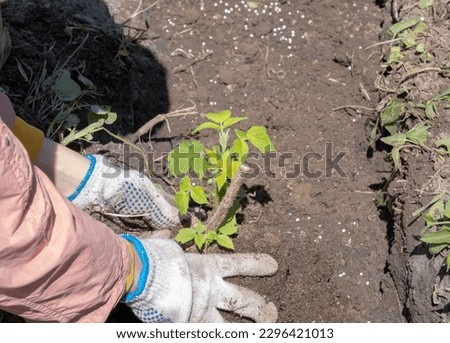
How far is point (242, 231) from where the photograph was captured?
2.35 meters

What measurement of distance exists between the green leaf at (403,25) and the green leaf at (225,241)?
0.95 m

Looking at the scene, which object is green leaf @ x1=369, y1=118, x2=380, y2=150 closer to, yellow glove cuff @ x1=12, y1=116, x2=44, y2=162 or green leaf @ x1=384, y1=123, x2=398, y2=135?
green leaf @ x1=384, y1=123, x2=398, y2=135

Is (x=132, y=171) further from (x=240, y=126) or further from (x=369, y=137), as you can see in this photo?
(x=369, y=137)

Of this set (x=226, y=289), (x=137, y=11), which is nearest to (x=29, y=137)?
(x=226, y=289)

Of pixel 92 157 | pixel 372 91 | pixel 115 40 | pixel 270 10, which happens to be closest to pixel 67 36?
pixel 115 40

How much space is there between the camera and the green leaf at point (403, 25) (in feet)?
8.32

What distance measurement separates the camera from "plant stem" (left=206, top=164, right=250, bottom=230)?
6.77 ft

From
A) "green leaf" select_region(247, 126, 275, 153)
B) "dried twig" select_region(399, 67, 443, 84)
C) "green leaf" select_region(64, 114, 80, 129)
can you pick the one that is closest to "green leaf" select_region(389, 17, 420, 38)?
"dried twig" select_region(399, 67, 443, 84)

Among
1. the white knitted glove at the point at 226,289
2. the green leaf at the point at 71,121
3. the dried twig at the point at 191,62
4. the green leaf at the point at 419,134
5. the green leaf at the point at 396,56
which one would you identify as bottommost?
the white knitted glove at the point at 226,289

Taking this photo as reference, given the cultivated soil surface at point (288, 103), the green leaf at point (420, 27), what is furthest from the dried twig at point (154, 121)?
the green leaf at point (420, 27)

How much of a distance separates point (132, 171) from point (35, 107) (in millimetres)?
443

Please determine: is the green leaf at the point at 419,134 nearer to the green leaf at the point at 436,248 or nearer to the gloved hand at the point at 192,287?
the green leaf at the point at 436,248

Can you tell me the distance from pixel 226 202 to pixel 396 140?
0.58 metres
